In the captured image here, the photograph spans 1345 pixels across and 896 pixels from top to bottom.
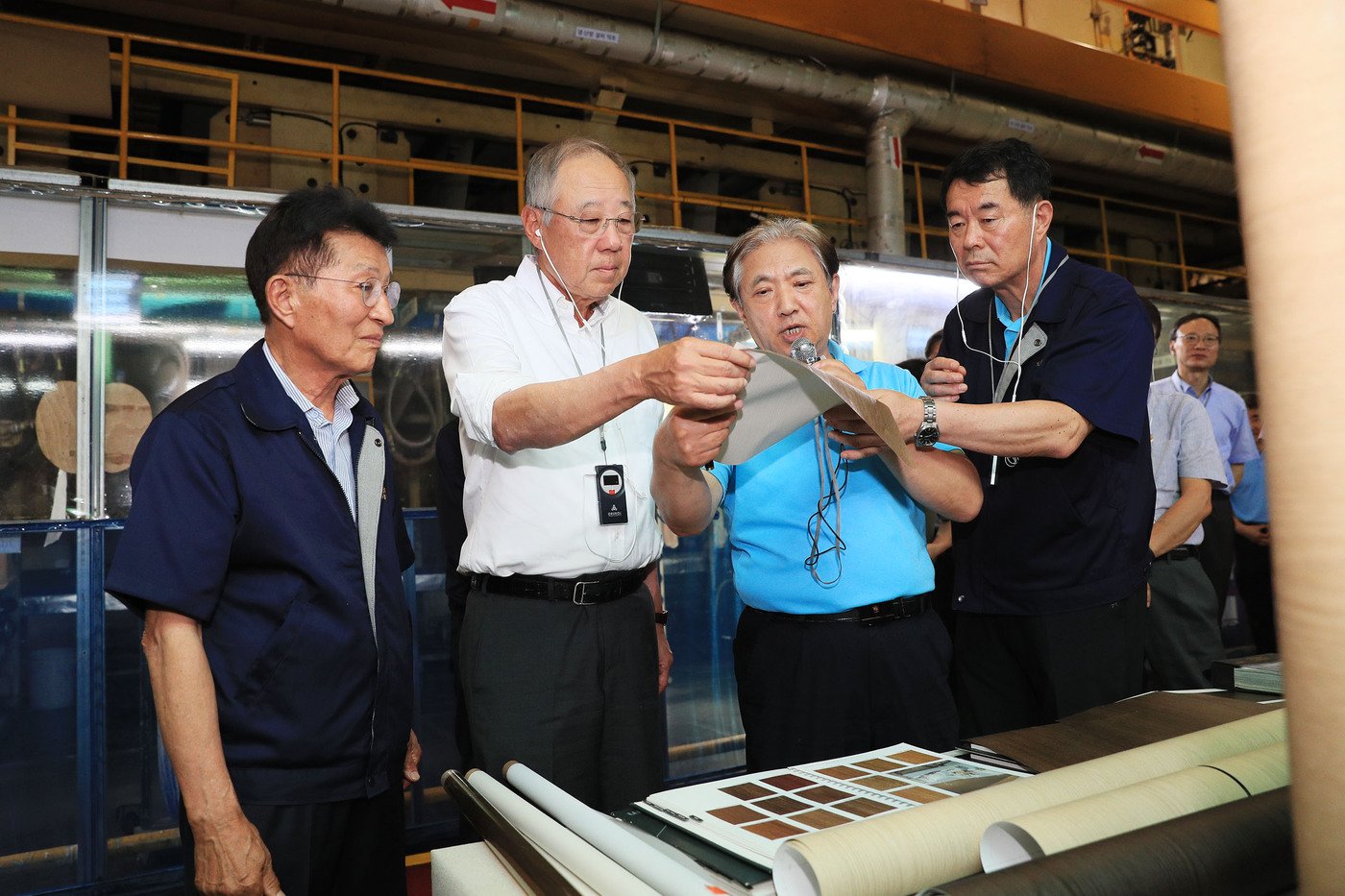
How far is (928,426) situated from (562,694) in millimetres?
923

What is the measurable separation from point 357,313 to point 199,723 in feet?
2.63

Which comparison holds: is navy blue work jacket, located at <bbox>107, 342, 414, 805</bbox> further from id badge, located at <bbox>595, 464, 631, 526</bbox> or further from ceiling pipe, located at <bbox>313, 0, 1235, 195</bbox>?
ceiling pipe, located at <bbox>313, 0, 1235, 195</bbox>

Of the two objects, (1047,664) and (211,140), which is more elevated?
(211,140)

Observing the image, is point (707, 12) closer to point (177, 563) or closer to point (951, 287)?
point (951, 287)

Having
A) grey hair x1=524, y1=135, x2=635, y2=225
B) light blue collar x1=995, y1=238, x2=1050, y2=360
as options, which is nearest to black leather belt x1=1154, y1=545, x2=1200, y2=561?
light blue collar x1=995, y1=238, x2=1050, y2=360

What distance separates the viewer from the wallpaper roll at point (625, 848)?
73 centimetres

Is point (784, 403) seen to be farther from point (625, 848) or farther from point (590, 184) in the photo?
point (625, 848)

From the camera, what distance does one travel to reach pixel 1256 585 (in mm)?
5824

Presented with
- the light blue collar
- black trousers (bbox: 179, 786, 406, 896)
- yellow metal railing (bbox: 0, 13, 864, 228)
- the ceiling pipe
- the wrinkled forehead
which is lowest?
black trousers (bbox: 179, 786, 406, 896)

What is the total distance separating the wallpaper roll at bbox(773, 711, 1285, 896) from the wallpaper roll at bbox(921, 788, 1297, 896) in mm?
100

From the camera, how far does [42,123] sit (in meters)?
5.61

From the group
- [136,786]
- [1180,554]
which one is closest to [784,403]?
[1180,554]

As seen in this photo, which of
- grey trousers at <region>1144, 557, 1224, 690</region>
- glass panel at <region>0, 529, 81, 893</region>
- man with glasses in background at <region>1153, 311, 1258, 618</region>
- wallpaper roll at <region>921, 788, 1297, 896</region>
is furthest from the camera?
man with glasses in background at <region>1153, 311, 1258, 618</region>

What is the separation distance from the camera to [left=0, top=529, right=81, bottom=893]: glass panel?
11.7 ft
